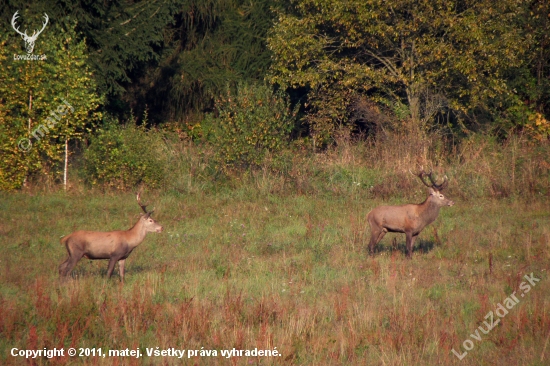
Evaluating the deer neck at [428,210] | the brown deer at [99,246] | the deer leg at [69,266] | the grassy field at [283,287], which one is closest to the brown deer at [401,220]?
the deer neck at [428,210]

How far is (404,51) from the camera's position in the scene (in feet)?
79.4

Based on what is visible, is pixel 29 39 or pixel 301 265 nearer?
pixel 301 265

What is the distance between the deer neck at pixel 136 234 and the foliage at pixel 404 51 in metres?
13.1

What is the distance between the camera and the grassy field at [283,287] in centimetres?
828

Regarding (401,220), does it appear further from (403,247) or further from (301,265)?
(301,265)

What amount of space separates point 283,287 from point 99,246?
2957 millimetres

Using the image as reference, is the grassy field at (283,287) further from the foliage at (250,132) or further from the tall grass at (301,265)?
the foliage at (250,132)

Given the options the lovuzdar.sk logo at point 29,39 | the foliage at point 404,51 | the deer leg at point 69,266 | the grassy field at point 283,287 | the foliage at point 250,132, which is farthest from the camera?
the foliage at point 404,51

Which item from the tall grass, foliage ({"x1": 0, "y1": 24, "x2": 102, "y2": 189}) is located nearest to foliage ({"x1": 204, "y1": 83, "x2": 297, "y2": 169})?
the tall grass

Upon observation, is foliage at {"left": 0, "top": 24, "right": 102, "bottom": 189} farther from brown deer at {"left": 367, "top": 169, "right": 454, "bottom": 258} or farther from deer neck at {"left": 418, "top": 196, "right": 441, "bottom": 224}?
deer neck at {"left": 418, "top": 196, "right": 441, "bottom": 224}

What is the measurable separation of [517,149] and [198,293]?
1298 cm

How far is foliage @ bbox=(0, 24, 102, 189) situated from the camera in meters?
19.3

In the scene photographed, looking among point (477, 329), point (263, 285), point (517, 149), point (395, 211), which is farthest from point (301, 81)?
point (477, 329)

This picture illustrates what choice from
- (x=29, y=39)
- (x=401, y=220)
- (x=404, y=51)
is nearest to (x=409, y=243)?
(x=401, y=220)
